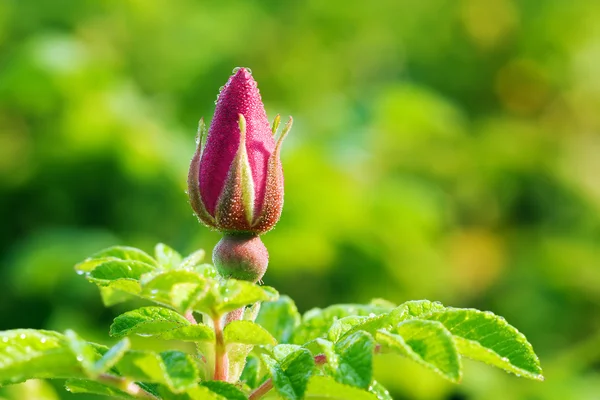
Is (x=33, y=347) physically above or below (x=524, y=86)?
below

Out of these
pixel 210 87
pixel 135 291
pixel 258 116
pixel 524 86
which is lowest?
pixel 135 291

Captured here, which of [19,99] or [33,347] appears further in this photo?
[19,99]

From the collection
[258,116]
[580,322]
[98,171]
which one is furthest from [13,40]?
[258,116]

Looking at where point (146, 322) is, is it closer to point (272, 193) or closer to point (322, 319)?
point (272, 193)

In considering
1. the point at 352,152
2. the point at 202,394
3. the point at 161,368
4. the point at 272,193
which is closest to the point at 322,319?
the point at 272,193

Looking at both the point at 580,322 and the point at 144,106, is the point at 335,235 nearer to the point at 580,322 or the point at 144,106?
the point at 144,106

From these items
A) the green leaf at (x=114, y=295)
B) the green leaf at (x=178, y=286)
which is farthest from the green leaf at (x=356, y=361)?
the green leaf at (x=114, y=295)

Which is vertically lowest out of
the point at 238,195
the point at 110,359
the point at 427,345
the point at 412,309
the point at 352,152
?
the point at 110,359
